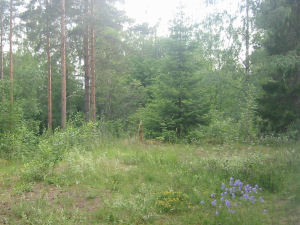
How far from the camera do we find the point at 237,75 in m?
15.2

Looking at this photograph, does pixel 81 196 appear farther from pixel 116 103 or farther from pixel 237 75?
pixel 116 103

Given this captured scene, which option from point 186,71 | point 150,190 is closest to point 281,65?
point 186,71

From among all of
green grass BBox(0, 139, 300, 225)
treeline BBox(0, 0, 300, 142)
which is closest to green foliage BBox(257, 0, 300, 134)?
treeline BBox(0, 0, 300, 142)

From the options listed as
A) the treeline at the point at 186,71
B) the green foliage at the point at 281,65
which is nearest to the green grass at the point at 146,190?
the green foliage at the point at 281,65

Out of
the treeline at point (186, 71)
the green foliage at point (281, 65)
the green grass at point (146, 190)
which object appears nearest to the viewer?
the green grass at point (146, 190)

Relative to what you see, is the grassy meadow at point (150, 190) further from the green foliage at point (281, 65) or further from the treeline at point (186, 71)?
the treeline at point (186, 71)

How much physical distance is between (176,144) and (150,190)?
5.25 metres

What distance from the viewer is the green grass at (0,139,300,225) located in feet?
12.6

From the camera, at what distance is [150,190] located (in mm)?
4773

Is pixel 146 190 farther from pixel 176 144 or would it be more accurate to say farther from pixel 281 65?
pixel 281 65

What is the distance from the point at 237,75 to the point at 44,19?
11768 millimetres

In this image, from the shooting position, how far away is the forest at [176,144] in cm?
413

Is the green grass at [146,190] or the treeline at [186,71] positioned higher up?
the treeline at [186,71]

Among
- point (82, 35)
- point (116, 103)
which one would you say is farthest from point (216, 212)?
point (116, 103)
